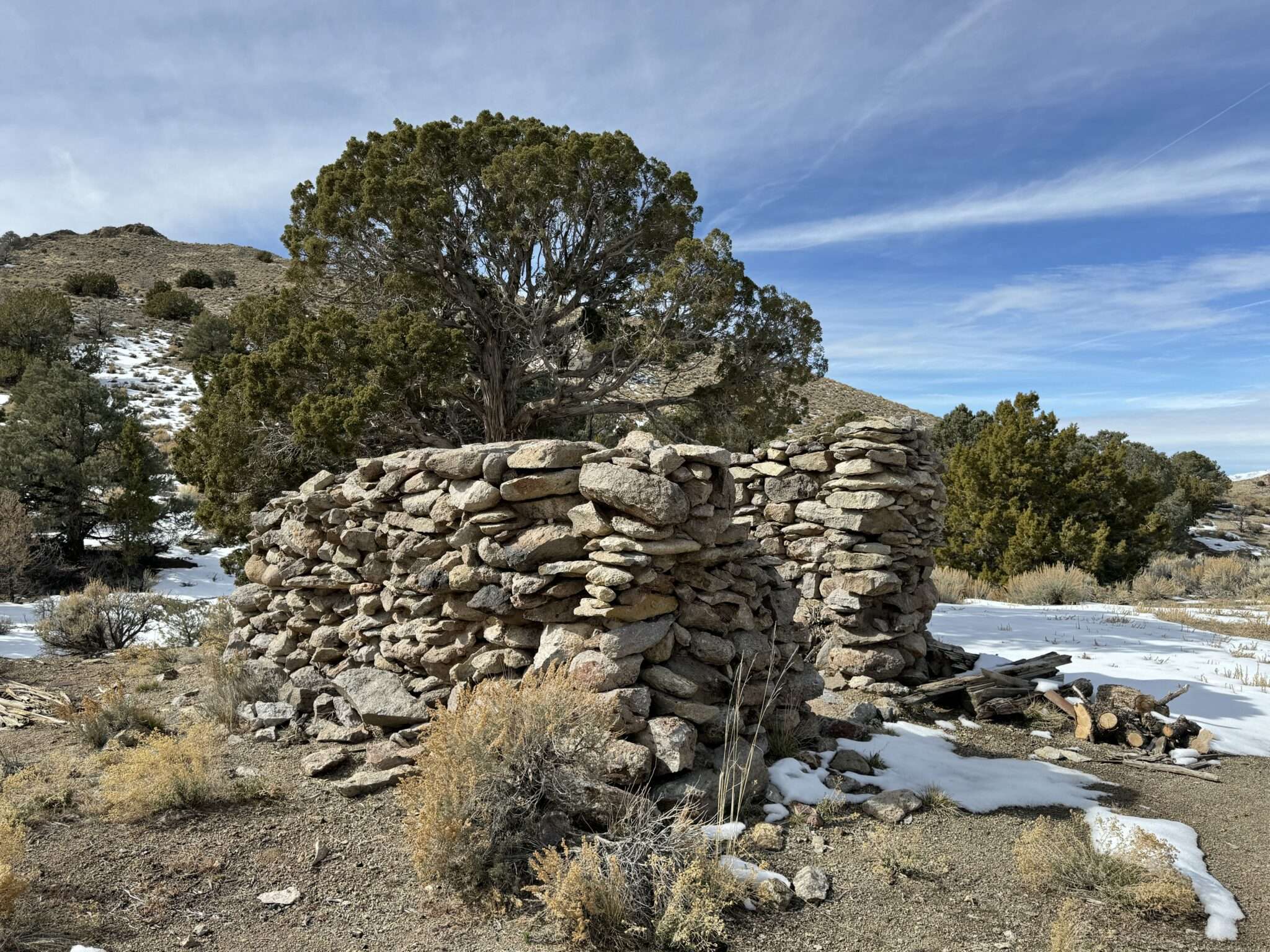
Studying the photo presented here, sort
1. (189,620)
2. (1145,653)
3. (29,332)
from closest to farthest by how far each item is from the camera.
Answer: (1145,653) → (189,620) → (29,332)

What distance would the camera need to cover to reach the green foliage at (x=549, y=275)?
12.4 metres

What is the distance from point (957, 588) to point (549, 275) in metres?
9.11

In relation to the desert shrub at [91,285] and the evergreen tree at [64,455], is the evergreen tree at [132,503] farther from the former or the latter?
the desert shrub at [91,285]

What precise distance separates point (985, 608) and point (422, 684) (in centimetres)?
961

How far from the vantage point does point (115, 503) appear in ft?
51.3

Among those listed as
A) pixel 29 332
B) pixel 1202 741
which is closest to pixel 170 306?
pixel 29 332

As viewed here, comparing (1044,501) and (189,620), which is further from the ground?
(1044,501)

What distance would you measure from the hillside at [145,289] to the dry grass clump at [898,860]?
36.0 feet

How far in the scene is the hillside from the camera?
27219 mm

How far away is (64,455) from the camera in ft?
51.9

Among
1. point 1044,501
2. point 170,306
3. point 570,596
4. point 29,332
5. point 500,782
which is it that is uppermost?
point 170,306

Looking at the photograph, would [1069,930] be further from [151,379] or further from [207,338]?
[207,338]

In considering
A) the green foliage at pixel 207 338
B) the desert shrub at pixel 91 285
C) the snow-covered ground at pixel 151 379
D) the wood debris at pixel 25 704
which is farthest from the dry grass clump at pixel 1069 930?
the desert shrub at pixel 91 285

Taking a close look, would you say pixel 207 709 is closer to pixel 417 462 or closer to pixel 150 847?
pixel 150 847
